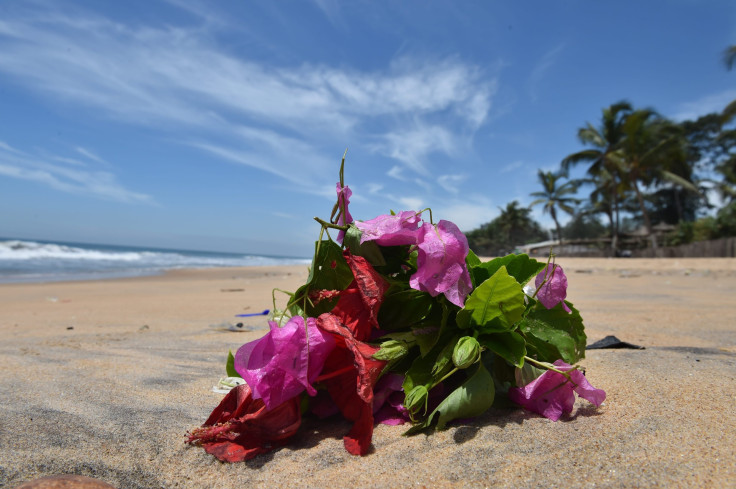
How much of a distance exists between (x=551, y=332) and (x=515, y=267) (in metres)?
0.23

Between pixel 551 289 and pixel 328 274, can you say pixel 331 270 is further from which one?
pixel 551 289

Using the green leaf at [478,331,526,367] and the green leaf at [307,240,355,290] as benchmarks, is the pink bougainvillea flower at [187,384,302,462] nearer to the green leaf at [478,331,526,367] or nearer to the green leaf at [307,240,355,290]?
the green leaf at [307,240,355,290]

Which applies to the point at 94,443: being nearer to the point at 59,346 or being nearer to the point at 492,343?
the point at 492,343

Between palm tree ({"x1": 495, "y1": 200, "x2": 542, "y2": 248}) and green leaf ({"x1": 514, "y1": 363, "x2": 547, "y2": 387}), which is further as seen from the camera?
palm tree ({"x1": 495, "y1": 200, "x2": 542, "y2": 248})

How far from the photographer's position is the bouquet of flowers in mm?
1184

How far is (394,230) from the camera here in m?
1.26

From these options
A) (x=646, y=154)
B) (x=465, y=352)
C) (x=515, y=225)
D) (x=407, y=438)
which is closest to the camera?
(x=465, y=352)

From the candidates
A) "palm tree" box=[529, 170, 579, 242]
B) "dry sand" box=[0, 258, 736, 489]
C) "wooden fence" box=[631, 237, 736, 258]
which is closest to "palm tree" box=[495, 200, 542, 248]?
"palm tree" box=[529, 170, 579, 242]

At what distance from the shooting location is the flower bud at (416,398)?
1.18 meters

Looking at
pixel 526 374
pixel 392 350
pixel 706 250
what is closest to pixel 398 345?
pixel 392 350

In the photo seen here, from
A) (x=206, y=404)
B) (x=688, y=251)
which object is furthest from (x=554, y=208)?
(x=206, y=404)

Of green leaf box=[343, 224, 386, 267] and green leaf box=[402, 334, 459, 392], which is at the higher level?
green leaf box=[343, 224, 386, 267]

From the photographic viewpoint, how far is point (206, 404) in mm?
1705

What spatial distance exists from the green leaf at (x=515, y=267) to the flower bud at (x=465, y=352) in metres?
0.29
